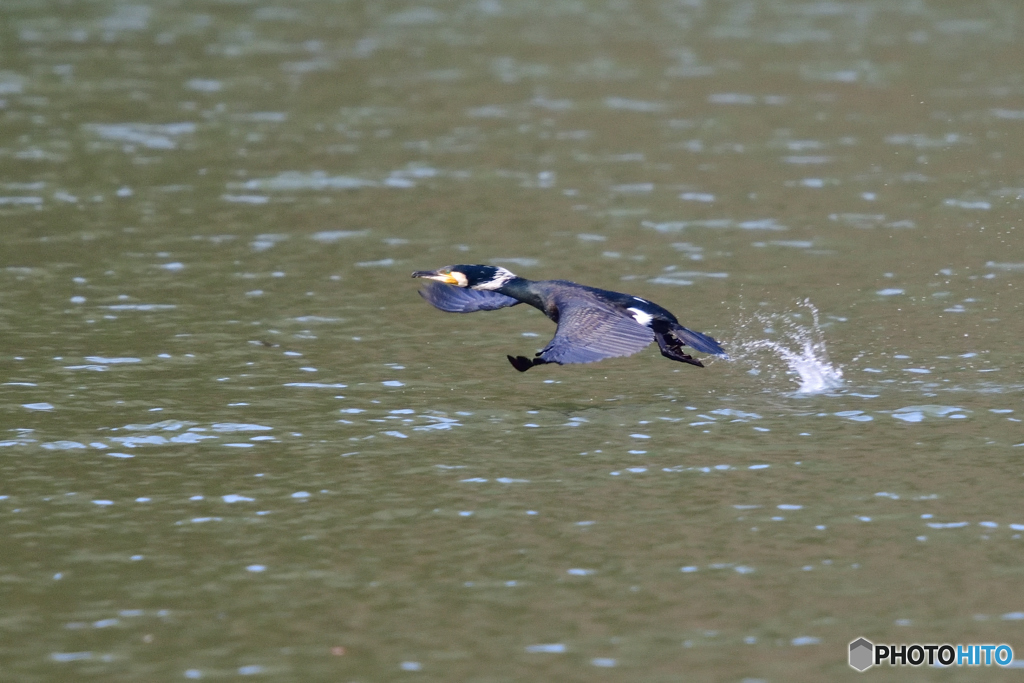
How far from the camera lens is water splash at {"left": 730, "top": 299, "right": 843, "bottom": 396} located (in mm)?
14211

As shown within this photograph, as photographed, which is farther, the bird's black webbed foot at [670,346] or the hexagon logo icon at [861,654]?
the bird's black webbed foot at [670,346]

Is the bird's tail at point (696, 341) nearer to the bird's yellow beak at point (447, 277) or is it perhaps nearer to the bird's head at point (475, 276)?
the bird's head at point (475, 276)

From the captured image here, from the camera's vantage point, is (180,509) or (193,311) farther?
(193,311)

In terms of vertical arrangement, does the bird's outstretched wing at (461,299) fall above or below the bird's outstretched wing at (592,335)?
above

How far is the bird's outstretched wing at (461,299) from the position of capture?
14016 mm

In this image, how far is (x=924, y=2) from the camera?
40.4m

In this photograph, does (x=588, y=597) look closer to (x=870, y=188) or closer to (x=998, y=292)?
(x=998, y=292)

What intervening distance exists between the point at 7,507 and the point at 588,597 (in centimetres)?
432

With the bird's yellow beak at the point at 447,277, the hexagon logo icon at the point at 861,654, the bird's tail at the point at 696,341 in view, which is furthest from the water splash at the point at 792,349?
the hexagon logo icon at the point at 861,654

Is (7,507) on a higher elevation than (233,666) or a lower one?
higher

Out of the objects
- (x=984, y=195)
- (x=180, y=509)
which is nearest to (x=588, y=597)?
(x=180, y=509)

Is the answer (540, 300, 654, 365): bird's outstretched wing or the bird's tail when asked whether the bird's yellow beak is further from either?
the bird's tail

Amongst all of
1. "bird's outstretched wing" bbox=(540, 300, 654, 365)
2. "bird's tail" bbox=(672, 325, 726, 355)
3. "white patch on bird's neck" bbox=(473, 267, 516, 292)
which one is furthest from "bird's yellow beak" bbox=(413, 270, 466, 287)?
"bird's tail" bbox=(672, 325, 726, 355)

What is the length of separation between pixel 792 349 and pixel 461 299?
3.36 m
